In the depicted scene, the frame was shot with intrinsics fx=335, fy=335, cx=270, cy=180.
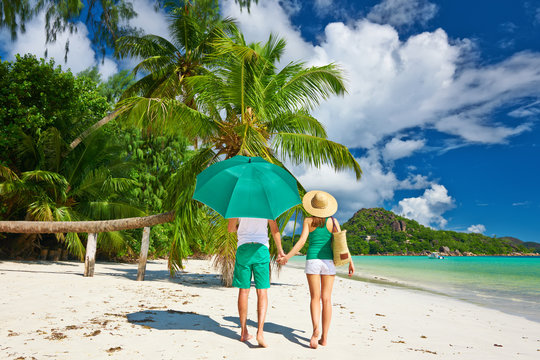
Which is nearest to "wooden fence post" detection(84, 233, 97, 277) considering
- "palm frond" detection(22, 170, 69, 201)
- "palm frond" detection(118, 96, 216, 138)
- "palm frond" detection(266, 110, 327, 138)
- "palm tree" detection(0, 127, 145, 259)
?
"palm tree" detection(0, 127, 145, 259)

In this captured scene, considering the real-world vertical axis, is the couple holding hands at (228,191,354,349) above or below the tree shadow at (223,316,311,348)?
above

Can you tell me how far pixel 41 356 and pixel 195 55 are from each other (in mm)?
13213

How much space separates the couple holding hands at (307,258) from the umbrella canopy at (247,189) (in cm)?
26

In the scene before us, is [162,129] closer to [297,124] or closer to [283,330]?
[297,124]

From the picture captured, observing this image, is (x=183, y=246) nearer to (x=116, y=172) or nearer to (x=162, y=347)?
(x=162, y=347)

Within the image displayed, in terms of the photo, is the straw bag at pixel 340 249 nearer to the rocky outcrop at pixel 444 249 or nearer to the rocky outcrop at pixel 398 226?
the rocky outcrop at pixel 398 226

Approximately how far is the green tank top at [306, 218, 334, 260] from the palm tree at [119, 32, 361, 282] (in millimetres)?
3415

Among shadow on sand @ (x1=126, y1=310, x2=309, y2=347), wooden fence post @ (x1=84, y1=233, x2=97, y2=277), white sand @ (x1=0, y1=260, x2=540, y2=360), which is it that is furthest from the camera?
wooden fence post @ (x1=84, y1=233, x2=97, y2=277)

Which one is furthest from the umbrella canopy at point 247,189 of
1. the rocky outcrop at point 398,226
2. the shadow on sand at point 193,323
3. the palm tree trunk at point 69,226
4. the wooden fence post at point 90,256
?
the rocky outcrop at point 398,226

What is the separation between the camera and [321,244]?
3.78 metres

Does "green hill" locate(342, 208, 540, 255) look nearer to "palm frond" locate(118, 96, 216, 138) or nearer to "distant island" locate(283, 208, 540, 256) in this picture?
"distant island" locate(283, 208, 540, 256)

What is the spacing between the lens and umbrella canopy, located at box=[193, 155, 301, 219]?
11.2ft

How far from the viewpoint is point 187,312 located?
5242 mm

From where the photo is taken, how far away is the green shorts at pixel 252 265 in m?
3.61
